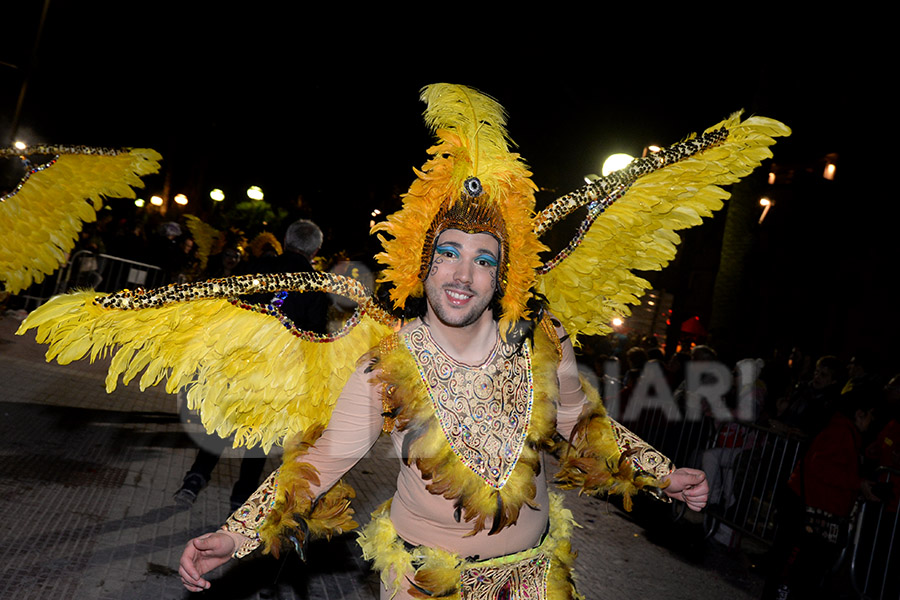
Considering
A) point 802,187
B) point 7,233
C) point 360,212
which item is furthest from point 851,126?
point 7,233

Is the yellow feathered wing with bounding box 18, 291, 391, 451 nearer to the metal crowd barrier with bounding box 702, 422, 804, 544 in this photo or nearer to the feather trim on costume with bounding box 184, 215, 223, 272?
the metal crowd barrier with bounding box 702, 422, 804, 544

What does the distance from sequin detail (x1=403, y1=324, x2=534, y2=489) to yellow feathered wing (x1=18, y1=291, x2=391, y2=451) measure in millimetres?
232

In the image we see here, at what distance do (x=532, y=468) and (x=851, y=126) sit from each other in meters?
22.4

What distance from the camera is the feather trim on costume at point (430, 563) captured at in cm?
191

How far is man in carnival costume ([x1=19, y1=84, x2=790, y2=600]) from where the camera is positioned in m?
1.93

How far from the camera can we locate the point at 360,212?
55.8 ft

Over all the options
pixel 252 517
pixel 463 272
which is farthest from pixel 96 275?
pixel 463 272

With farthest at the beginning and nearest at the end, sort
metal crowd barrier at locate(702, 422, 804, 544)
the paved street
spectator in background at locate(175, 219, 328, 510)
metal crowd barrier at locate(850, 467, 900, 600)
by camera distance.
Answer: metal crowd barrier at locate(702, 422, 804, 544) → metal crowd barrier at locate(850, 467, 900, 600) → spectator in background at locate(175, 219, 328, 510) → the paved street

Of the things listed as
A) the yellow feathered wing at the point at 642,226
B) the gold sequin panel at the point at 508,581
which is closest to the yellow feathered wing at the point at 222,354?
the gold sequin panel at the point at 508,581

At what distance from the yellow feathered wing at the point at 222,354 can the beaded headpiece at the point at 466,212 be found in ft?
0.91

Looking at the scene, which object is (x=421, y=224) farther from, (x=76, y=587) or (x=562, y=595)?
(x=76, y=587)

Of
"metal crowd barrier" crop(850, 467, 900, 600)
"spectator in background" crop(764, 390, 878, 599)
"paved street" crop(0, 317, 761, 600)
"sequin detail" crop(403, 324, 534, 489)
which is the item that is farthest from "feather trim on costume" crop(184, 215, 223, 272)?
"metal crowd barrier" crop(850, 467, 900, 600)

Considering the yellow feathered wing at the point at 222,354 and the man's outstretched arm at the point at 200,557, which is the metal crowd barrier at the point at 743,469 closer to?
the yellow feathered wing at the point at 222,354

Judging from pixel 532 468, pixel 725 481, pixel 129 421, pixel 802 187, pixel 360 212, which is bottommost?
pixel 129 421
